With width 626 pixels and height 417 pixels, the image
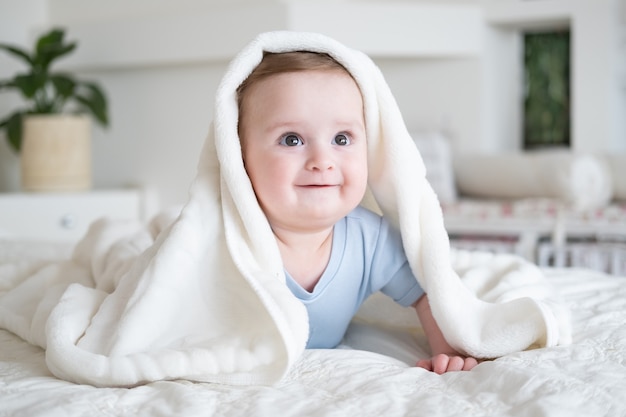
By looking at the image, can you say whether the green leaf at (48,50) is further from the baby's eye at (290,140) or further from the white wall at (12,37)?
the baby's eye at (290,140)

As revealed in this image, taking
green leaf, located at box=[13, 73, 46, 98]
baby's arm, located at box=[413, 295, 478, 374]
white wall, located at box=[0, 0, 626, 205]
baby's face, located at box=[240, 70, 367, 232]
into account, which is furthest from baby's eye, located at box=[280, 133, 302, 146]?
green leaf, located at box=[13, 73, 46, 98]

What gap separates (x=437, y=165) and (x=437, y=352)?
6.91 ft

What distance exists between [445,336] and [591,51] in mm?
2549

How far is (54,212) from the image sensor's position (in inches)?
134

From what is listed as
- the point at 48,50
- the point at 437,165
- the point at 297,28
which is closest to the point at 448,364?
the point at 437,165

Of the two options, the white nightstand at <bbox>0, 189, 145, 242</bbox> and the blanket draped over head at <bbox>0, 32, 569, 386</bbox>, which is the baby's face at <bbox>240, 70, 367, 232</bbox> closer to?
the blanket draped over head at <bbox>0, 32, 569, 386</bbox>

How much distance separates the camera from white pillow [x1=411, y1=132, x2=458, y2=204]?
3160 mm

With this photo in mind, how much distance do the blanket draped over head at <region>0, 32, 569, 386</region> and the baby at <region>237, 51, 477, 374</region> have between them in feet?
0.09

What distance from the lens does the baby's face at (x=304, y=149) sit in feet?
3.36

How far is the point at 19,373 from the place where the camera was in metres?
0.96

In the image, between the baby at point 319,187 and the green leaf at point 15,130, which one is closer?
the baby at point 319,187

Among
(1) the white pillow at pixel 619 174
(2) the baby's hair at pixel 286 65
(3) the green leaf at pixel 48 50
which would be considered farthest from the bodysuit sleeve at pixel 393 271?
(3) the green leaf at pixel 48 50

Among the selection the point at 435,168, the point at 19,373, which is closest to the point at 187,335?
the point at 19,373

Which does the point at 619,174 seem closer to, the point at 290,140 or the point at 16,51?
the point at 290,140
